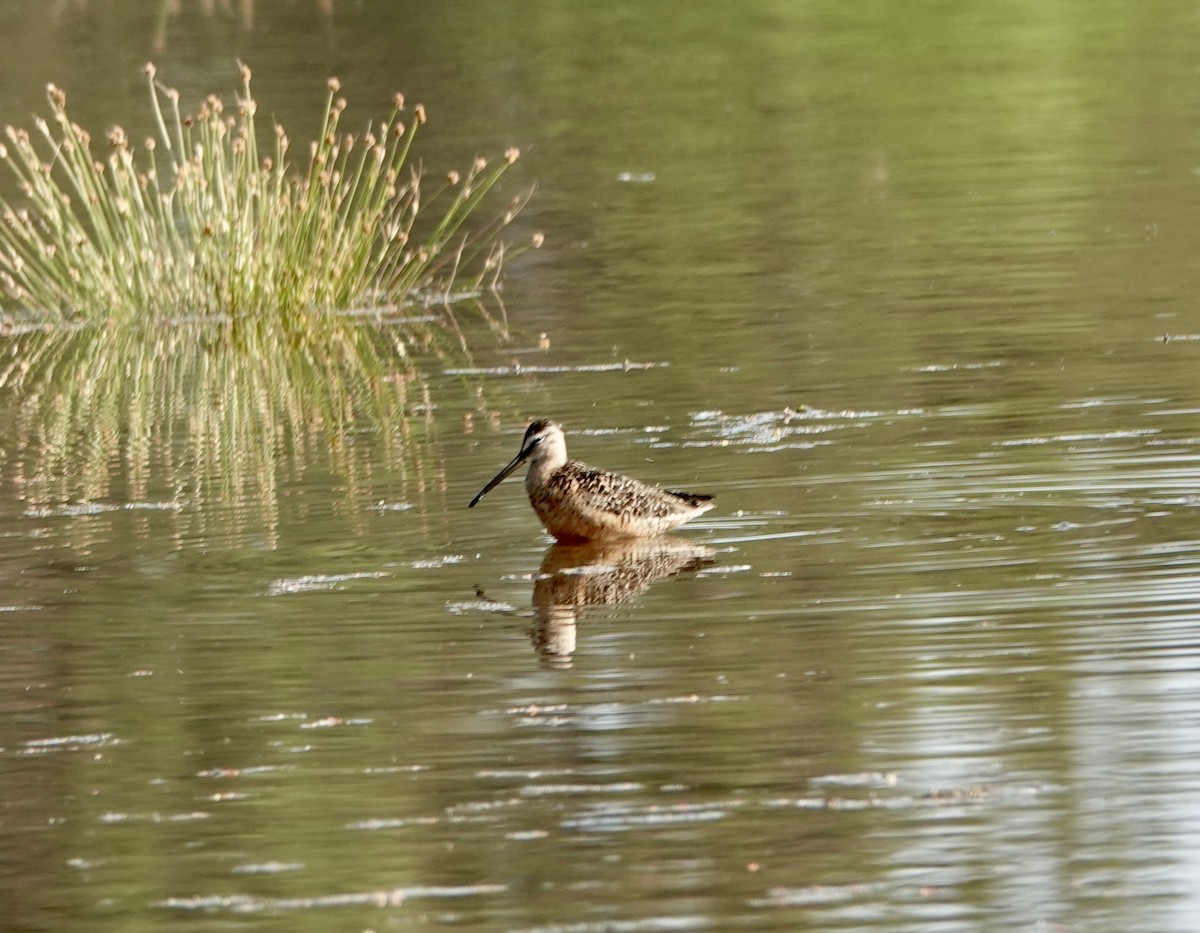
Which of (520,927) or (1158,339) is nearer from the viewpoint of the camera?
(520,927)

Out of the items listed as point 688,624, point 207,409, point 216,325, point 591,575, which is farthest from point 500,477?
point 216,325

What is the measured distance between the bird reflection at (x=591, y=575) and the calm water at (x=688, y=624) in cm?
3

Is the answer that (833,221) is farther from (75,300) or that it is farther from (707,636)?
(707,636)

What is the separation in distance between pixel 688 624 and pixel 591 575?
45.0 inches

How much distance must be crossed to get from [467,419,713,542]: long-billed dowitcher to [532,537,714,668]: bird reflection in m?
0.07

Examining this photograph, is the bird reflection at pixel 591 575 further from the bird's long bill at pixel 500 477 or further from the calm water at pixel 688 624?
the bird's long bill at pixel 500 477

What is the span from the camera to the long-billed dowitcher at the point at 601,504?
33.6 ft

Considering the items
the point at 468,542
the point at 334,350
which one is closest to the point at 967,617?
the point at 468,542

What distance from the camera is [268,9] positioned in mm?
41906

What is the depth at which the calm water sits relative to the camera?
6469 mm

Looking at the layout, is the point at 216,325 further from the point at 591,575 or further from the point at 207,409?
the point at 591,575

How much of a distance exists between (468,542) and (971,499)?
1.92 m

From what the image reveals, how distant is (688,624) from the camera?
29.1ft

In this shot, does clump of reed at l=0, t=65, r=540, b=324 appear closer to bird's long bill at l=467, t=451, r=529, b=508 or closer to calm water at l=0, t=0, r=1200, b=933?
calm water at l=0, t=0, r=1200, b=933
